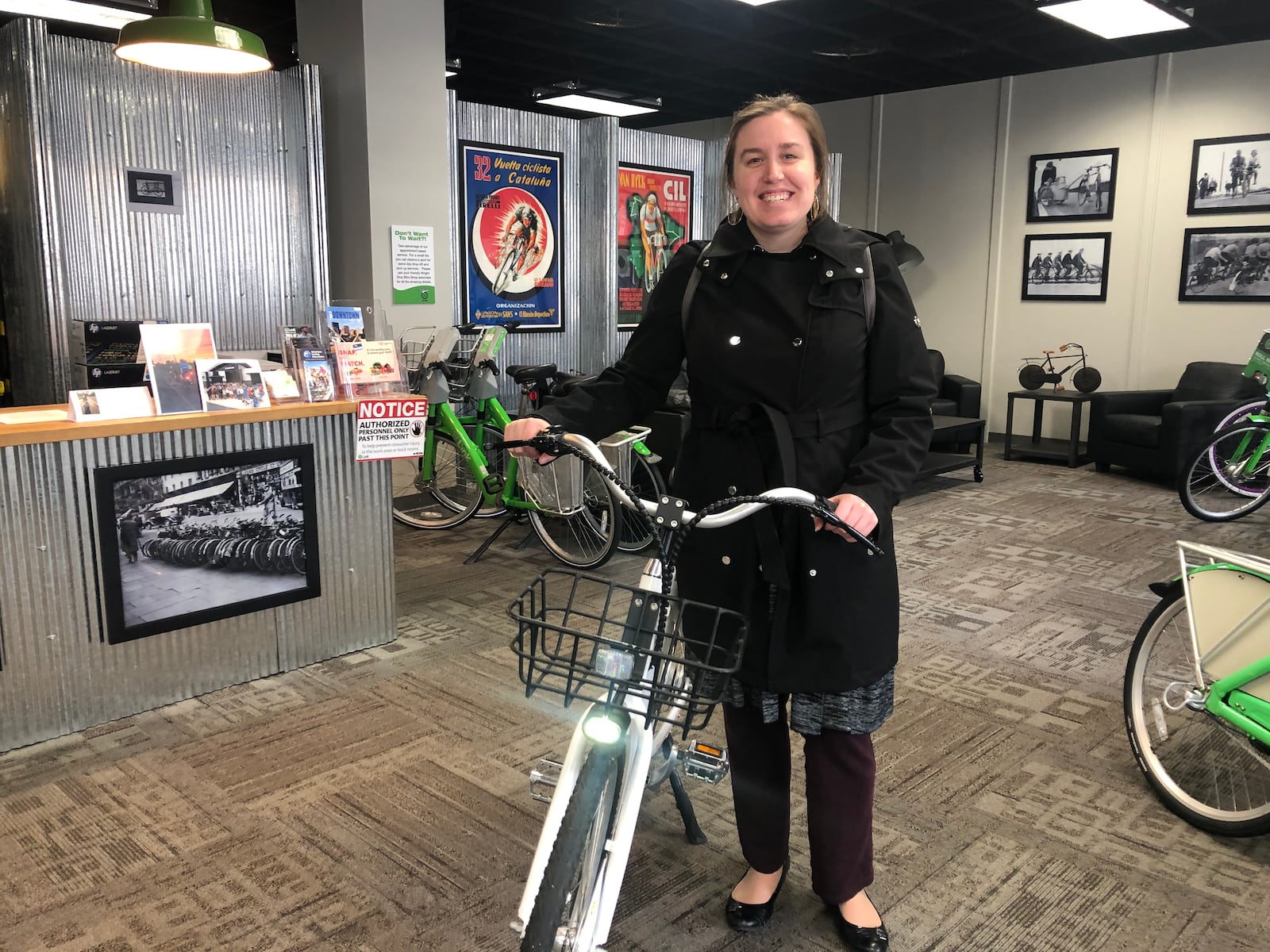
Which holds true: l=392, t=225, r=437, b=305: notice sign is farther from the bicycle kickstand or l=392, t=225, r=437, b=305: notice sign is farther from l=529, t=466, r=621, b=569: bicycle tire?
the bicycle kickstand

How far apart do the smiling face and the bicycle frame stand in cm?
135

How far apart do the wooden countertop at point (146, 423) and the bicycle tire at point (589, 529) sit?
A: 1481 millimetres

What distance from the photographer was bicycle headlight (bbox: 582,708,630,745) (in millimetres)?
1411

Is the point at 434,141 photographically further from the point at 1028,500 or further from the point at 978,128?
the point at 978,128

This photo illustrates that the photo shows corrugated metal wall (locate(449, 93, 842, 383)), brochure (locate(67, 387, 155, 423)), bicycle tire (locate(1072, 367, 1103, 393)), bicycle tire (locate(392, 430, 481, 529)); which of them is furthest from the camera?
bicycle tire (locate(1072, 367, 1103, 393))

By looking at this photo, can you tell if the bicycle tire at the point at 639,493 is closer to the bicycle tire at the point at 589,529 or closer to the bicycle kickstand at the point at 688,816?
the bicycle tire at the point at 589,529

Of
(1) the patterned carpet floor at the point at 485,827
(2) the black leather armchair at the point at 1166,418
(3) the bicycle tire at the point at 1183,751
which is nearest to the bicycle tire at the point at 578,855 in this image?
(1) the patterned carpet floor at the point at 485,827

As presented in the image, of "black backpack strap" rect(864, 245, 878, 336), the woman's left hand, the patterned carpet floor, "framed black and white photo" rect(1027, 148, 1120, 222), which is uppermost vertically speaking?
"framed black and white photo" rect(1027, 148, 1120, 222)

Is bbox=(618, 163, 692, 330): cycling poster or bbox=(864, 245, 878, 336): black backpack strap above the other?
bbox=(618, 163, 692, 330): cycling poster

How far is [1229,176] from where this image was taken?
750 centimetres

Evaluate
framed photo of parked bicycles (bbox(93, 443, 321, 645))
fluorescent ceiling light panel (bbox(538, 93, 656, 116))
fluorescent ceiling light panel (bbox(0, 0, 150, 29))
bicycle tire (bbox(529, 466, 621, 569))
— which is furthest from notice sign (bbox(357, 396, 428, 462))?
fluorescent ceiling light panel (bbox(538, 93, 656, 116))

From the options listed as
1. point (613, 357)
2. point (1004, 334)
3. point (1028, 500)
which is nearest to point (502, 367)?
point (613, 357)

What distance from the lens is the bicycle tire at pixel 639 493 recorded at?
4598 millimetres

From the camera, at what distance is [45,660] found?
110 inches
